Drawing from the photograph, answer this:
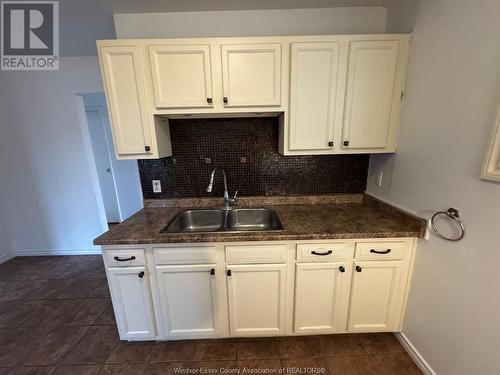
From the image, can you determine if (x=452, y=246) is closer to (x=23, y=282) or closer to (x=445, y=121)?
(x=445, y=121)

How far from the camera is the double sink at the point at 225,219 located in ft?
6.23

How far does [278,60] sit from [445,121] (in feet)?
3.60

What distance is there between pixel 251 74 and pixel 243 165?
79cm

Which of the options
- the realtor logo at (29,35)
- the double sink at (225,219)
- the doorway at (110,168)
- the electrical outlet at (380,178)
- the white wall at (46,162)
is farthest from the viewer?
the doorway at (110,168)

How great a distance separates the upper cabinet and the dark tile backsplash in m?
0.35

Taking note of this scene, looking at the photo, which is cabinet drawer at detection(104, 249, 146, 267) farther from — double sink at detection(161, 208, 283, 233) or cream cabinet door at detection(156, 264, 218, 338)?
double sink at detection(161, 208, 283, 233)

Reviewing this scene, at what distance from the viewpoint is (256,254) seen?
1.42 meters

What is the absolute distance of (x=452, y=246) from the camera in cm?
117

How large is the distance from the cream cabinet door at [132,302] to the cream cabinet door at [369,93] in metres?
1.83

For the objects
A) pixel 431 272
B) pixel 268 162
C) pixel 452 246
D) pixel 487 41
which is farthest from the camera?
pixel 268 162

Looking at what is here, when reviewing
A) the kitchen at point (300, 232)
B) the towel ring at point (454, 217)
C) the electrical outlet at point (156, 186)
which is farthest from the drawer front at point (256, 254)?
the electrical outlet at point (156, 186)

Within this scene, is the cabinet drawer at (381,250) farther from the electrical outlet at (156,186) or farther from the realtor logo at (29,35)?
the realtor logo at (29,35)

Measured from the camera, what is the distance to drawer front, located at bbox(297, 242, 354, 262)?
4.62ft

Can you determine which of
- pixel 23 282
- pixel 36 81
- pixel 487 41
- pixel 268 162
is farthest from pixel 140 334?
pixel 36 81
